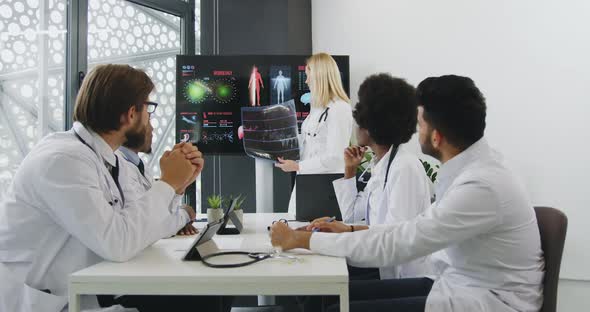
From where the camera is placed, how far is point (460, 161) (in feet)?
4.92

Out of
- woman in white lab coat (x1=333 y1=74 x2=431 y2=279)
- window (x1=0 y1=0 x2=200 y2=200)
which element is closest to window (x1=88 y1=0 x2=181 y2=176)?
window (x1=0 y1=0 x2=200 y2=200)

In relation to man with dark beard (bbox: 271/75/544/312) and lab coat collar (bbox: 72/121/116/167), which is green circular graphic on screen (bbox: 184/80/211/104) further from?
man with dark beard (bbox: 271/75/544/312)

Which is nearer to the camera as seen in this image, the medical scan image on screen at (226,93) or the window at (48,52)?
the window at (48,52)

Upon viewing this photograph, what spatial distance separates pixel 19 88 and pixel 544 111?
12.0 feet

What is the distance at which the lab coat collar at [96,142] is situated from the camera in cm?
151

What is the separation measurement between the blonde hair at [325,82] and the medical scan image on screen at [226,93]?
0.58m

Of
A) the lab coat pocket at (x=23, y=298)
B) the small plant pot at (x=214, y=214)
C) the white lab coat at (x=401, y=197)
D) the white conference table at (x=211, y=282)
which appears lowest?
the lab coat pocket at (x=23, y=298)

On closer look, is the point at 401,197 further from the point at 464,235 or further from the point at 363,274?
the point at 464,235

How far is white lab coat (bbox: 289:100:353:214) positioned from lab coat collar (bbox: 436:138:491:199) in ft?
5.29

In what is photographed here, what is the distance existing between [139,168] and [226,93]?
1.63 m

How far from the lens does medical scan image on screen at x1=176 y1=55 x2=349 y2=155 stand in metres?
3.90

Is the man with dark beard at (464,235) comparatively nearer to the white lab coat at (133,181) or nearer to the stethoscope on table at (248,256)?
the stethoscope on table at (248,256)

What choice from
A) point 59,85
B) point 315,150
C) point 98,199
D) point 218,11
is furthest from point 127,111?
point 218,11

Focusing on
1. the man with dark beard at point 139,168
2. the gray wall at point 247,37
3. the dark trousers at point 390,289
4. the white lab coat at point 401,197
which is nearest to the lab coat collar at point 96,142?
the man with dark beard at point 139,168
